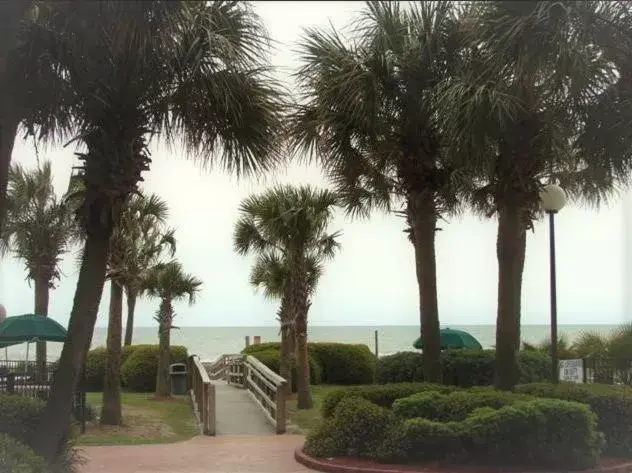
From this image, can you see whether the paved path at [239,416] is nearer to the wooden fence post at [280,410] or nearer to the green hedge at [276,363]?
the wooden fence post at [280,410]

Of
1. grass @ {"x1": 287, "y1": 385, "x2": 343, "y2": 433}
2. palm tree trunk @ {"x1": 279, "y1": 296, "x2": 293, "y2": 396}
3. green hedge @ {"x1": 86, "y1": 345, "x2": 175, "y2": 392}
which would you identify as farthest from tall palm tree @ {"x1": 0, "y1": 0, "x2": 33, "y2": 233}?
green hedge @ {"x1": 86, "y1": 345, "x2": 175, "y2": 392}

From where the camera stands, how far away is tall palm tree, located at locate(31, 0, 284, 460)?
7.98 m

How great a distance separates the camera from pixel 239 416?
51.3ft

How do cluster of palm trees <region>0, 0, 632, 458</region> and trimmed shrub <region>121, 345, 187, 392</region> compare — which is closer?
cluster of palm trees <region>0, 0, 632, 458</region>

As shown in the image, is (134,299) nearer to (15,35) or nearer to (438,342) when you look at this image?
(438,342)

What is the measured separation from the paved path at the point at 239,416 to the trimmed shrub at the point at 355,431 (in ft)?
12.4

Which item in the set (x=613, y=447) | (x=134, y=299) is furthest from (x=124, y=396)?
(x=613, y=447)

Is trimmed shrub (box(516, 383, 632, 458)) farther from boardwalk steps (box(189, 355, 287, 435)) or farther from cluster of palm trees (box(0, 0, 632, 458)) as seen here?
boardwalk steps (box(189, 355, 287, 435))

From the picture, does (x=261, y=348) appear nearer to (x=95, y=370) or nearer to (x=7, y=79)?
(x=95, y=370)

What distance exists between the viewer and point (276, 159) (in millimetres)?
10234

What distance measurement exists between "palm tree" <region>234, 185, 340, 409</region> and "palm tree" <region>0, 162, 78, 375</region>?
21.9ft

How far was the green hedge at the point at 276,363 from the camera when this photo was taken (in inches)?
880

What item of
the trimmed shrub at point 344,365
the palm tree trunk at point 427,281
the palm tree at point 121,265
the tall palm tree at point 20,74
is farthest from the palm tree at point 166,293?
the tall palm tree at point 20,74

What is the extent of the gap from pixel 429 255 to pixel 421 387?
102 inches
